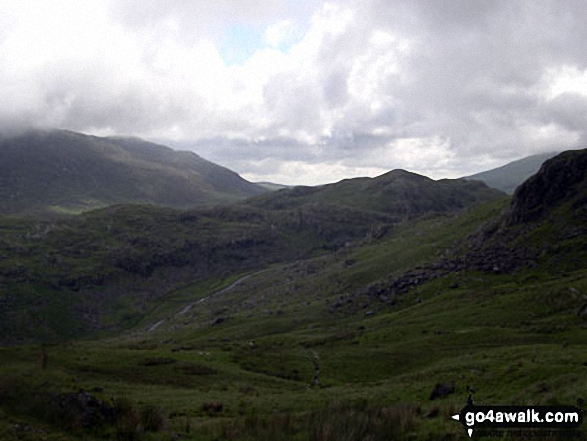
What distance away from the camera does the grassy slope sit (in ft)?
95.0

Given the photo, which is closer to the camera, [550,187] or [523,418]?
[523,418]

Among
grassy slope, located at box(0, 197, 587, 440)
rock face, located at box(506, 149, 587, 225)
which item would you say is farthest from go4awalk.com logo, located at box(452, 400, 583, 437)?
rock face, located at box(506, 149, 587, 225)

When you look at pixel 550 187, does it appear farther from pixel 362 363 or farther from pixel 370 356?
pixel 362 363

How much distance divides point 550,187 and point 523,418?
150605 millimetres

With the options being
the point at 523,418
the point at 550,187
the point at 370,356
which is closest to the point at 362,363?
the point at 370,356

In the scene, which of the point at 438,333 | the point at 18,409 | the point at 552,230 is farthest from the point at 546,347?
the point at 552,230

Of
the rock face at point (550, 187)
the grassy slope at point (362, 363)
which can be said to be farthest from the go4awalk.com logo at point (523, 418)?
the rock face at point (550, 187)

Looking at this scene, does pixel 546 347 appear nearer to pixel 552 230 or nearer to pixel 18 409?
pixel 18 409

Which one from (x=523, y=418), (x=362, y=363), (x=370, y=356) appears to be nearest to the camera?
(x=523, y=418)

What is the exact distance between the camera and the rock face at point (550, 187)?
14938 centimetres

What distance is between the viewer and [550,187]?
504 feet

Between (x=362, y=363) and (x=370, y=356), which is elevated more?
(x=370, y=356)

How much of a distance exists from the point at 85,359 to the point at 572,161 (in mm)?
153210

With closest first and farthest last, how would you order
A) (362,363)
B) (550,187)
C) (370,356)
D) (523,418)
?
1. (523,418)
2. (362,363)
3. (370,356)
4. (550,187)
